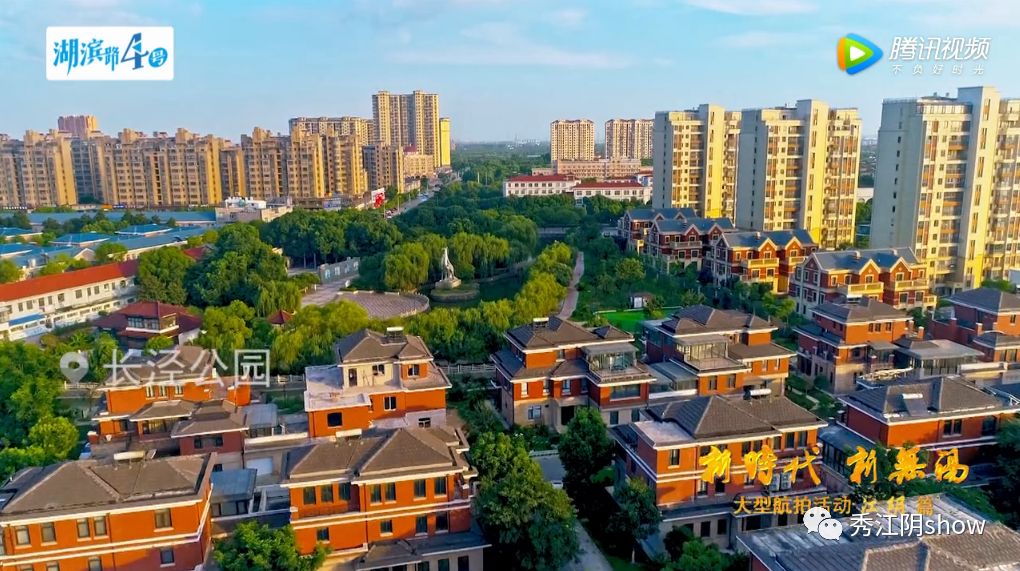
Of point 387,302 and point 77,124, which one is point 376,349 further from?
point 77,124

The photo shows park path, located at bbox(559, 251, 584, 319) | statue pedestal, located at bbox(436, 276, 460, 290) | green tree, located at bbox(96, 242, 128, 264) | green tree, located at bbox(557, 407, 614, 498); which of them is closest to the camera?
green tree, located at bbox(557, 407, 614, 498)

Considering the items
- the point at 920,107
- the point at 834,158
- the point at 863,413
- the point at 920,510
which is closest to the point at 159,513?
the point at 920,510

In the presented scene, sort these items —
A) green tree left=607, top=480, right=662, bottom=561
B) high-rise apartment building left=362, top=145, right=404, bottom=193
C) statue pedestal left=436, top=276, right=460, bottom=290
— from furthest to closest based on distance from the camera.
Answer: high-rise apartment building left=362, top=145, right=404, bottom=193, statue pedestal left=436, top=276, right=460, bottom=290, green tree left=607, top=480, right=662, bottom=561

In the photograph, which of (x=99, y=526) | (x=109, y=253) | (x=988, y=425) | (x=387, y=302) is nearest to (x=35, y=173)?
(x=109, y=253)

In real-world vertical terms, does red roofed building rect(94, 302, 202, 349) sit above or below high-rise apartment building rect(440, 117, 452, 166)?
below

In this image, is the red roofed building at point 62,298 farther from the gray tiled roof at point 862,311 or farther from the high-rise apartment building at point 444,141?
the high-rise apartment building at point 444,141

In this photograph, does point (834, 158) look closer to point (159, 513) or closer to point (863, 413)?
point (863, 413)

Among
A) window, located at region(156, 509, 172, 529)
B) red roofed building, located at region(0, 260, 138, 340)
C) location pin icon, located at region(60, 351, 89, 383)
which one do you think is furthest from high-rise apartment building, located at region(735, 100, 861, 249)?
window, located at region(156, 509, 172, 529)

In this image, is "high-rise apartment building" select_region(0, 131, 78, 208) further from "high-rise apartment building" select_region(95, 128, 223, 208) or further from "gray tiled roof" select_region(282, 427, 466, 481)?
"gray tiled roof" select_region(282, 427, 466, 481)
